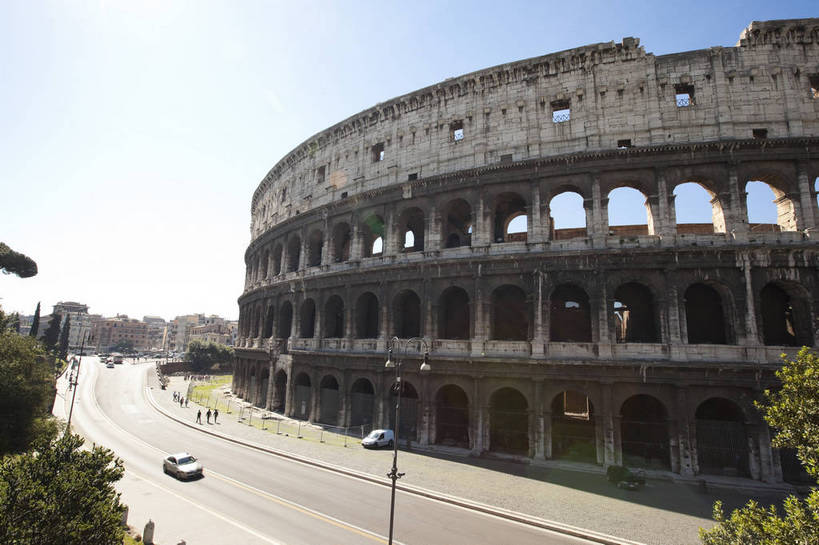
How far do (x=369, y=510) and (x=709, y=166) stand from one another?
23923 millimetres

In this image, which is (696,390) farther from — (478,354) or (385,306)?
(385,306)

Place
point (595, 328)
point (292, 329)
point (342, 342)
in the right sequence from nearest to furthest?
point (595, 328), point (342, 342), point (292, 329)

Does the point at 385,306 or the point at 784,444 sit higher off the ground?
the point at 385,306

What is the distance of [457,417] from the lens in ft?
83.2

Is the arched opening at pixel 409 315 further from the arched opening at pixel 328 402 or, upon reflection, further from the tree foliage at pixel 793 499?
the tree foliage at pixel 793 499

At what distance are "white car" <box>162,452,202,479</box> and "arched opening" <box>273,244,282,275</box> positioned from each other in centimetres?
2149

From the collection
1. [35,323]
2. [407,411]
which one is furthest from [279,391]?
[35,323]

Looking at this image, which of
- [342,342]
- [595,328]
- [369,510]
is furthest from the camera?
[342,342]

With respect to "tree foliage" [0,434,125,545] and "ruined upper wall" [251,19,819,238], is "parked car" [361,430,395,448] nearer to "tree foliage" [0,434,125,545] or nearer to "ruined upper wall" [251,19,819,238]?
"tree foliage" [0,434,125,545]

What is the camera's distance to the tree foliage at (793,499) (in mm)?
6652

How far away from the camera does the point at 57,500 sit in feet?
25.1

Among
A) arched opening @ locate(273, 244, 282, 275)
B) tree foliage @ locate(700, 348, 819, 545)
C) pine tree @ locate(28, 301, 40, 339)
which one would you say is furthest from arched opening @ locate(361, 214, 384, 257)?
pine tree @ locate(28, 301, 40, 339)

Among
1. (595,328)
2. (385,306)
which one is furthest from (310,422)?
(595,328)

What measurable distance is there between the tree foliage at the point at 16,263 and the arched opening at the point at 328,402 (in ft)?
129
